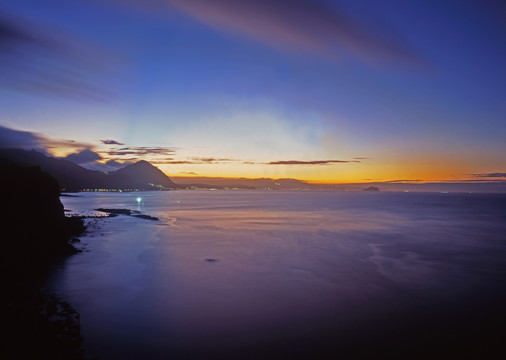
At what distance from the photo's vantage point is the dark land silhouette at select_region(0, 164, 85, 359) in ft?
27.8

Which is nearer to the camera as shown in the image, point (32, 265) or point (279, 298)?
point (279, 298)

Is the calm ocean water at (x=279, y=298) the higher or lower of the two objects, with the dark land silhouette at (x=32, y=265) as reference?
lower

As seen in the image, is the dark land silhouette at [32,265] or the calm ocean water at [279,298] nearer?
the dark land silhouette at [32,265]

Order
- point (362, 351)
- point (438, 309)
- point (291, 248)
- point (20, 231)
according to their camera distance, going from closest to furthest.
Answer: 1. point (362, 351)
2. point (438, 309)
3. point (20, 231)
4. point (291, 248)

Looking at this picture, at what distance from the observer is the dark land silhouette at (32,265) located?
333 inches

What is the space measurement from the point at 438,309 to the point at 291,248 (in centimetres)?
1579

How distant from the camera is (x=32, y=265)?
17.7 m

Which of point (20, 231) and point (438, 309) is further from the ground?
point (20, 231)

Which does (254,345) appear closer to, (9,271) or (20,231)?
(9,271)

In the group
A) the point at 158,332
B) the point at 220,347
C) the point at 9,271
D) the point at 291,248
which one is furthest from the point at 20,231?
the point at 291,248

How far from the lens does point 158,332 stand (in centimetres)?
1109

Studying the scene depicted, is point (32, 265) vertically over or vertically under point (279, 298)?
over

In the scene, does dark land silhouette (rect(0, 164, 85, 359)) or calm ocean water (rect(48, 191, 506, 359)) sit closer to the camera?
dark land silhouette (rect(0, 164, 85, 359))

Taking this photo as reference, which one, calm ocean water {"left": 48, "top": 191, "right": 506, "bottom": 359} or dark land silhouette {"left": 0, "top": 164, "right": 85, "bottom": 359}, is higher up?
dark land silhouette {"left": 0, "top": 164, "right": 85, "bottom": 359}
